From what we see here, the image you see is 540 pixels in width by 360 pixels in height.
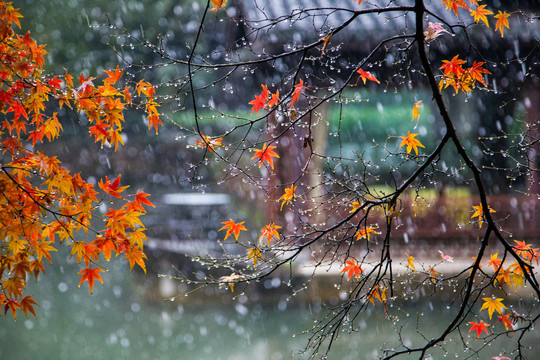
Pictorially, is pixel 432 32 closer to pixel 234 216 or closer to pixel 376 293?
pixel 376 293

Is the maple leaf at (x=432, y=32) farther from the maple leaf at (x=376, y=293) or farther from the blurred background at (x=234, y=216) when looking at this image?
the maple leaf at (x=376, y=293)

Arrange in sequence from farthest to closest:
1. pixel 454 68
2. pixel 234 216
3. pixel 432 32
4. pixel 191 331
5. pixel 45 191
Answer: pixel 234 216, pixel 191 331, pixel 454 68, pixel 45 191, pixel 432 32

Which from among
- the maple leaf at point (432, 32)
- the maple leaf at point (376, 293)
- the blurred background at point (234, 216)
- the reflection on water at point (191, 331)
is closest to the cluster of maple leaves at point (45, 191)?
the blurred background at point (234, 216)

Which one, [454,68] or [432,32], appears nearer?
[432,32]

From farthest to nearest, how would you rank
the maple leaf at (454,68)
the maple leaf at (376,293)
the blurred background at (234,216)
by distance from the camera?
the blurred background at (234,216) < the maple leaf at (454,68) < the maple leaf at (376,293)

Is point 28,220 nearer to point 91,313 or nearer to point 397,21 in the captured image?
point 397,21

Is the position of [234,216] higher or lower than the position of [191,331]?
higher

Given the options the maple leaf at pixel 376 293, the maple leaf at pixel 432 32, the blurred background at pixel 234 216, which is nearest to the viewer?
the maple leaf at pixel 432 32

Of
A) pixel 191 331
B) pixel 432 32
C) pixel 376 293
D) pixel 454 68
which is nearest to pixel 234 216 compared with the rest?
pixel 191 331

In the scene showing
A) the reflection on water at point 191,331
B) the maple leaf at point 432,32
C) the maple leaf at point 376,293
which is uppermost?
the maple leaf at point 432,32

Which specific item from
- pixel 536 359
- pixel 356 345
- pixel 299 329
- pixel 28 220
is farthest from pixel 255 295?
pixel 28 220

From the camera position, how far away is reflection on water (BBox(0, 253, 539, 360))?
5.68 metres

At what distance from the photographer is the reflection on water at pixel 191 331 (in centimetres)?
568

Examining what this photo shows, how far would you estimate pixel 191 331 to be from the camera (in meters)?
6.39
